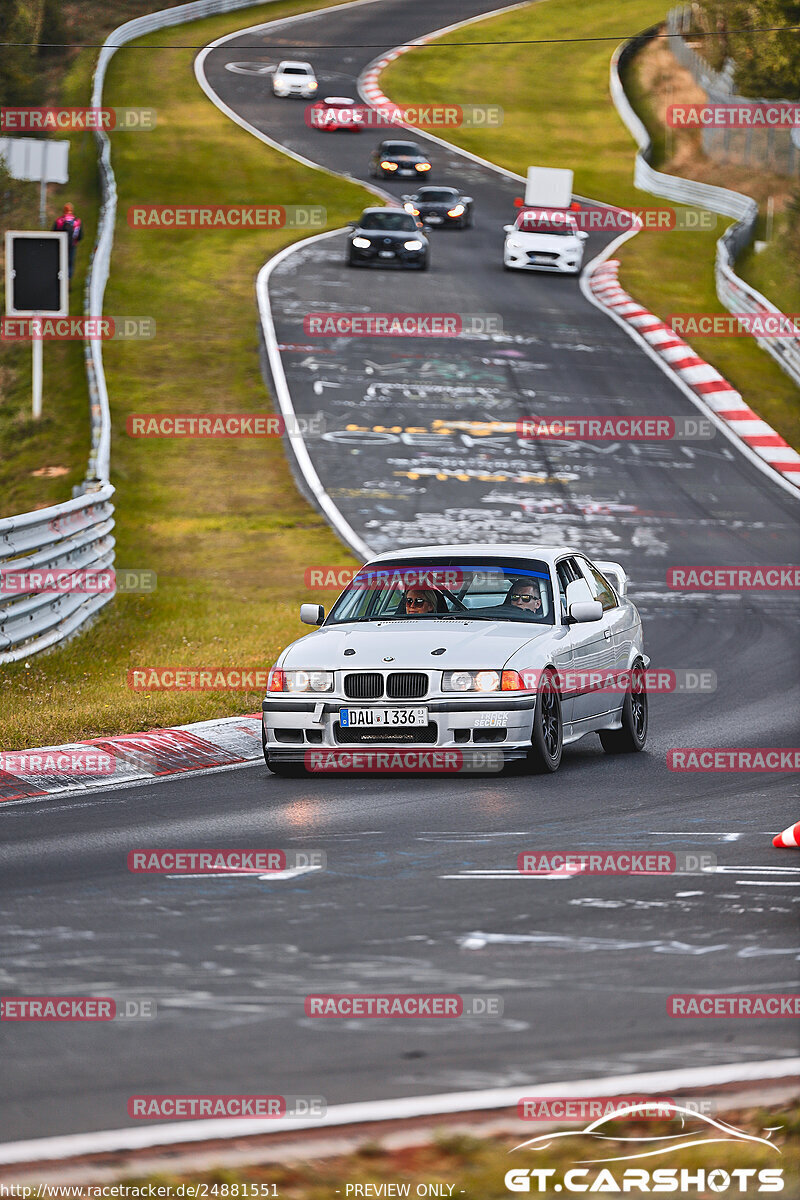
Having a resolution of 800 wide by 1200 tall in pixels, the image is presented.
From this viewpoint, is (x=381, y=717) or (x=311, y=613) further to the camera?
(x=311, y=613)

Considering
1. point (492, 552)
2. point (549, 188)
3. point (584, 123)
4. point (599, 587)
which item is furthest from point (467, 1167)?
point (584, 123)

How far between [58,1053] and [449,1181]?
59.9 inches

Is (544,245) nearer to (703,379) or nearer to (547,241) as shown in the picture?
(547,241)

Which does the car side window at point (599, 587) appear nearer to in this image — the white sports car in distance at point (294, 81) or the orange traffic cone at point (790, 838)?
the orange traffic cone at point (790, 838)

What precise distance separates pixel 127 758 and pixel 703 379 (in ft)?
76.6

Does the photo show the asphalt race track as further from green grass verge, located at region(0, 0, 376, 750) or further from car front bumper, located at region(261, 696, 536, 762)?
green grass verge, located at region(0, 0, 376, 750)

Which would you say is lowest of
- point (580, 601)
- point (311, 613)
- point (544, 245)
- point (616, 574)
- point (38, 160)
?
point (544, 245)

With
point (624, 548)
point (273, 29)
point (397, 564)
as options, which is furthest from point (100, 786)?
point (273, 29)

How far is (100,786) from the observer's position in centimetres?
1041

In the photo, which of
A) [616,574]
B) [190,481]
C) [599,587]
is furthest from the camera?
[190,481]

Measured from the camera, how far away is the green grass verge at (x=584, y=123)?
35.1 m

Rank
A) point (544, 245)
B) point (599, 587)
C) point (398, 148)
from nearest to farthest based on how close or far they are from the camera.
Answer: point (599, 587) < point (544, 245) < point (398, 148)

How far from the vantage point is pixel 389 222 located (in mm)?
40781

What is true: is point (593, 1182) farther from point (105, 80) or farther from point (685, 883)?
point (105, 80)
